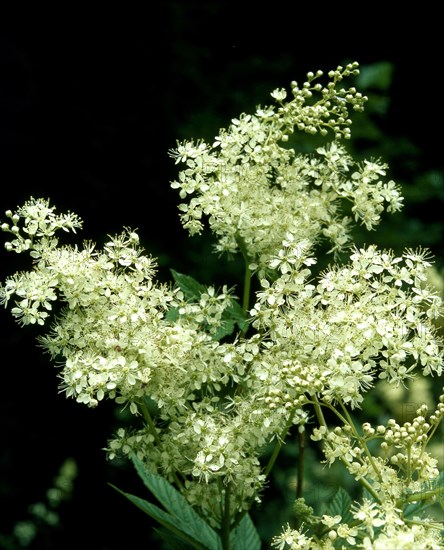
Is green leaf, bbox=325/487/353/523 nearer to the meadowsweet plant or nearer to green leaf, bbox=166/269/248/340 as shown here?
the meadowsweet plant

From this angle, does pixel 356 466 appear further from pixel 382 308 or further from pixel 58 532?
pixel 58 532

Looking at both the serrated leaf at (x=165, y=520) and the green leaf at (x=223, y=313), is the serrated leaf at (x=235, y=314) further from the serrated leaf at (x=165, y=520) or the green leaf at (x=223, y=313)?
the serrated leaf at (x=165, y=520)

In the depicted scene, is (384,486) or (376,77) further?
(376,77)

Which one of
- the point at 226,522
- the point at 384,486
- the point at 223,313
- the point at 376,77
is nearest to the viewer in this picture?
the point at 384,486

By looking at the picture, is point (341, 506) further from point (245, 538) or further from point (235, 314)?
point (235, 314)

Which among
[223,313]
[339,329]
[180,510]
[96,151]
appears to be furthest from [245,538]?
[96,151]

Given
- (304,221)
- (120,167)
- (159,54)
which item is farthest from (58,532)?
(304,221)
